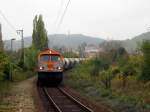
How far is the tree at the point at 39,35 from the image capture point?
79.6 metres

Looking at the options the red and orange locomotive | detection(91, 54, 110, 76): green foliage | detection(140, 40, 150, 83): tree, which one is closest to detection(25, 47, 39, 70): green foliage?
detection(91, 54, 110, 76): green foliage

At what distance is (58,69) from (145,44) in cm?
946

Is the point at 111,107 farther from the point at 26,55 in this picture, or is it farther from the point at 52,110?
the point at 26,55

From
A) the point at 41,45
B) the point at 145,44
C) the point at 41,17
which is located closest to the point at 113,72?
the point at 145,44

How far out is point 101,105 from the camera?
20.2 metres

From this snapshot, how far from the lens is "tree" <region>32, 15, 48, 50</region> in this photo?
79.6 m

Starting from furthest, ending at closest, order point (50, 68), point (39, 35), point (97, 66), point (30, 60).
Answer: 1. point (39, 35)
2. point (30, 60)
3. point (97, 66)
4. point (50, 68)

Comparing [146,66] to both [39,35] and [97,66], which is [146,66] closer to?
[97,66]

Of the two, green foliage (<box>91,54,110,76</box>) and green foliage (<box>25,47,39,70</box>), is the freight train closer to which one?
green foliage (<box>91,54,110,76</box>)

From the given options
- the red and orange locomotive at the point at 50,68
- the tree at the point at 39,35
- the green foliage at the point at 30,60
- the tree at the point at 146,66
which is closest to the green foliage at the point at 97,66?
the red and orange locomotive at the point at 50,68

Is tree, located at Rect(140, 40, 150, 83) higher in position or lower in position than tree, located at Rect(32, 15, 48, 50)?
lower

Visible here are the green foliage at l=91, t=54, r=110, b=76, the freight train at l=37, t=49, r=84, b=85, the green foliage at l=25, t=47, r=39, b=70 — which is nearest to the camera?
the freight train at l=37, t=49, r=84, b=85

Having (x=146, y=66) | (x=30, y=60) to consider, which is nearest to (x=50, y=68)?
(x=146, y=66)

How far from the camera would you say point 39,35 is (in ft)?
269
